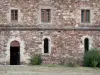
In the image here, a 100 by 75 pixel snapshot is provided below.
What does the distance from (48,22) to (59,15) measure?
1147mm

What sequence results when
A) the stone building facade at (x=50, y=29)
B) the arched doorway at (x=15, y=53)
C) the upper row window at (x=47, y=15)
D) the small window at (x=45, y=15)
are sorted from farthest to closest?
the small window at (x=45, y=15) → the upper row window at (x=47, y=15) → the arched doorway at (x=15, y=53) → the stone building facade at (x=50, y=29)

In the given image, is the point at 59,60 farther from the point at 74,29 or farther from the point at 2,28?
the point at 2,28

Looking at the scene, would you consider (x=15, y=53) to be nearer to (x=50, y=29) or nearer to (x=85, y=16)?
(x=50, y=29)

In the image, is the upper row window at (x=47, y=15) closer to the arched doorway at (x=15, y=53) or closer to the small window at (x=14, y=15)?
the small window at (x=14, y=15)

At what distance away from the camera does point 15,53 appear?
108 feet

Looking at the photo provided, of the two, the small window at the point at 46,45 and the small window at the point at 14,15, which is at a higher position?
the small window at the point at 14,15

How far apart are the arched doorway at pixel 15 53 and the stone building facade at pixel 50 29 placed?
3 centimetres

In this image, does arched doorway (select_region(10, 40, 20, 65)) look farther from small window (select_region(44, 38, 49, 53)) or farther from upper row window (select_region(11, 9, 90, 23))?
small window (select_region(44, 38, 49, 53))

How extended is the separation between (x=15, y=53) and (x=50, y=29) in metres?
4.22

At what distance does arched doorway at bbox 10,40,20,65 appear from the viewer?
1221 inches

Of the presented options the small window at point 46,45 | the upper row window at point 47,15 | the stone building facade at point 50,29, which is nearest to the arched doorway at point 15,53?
the stone building facade at point 50,29

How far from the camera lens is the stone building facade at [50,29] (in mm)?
30875

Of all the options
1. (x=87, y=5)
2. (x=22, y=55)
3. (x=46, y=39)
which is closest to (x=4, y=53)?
(x=22, y=55)

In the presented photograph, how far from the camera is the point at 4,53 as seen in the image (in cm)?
3066
